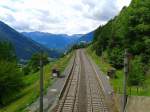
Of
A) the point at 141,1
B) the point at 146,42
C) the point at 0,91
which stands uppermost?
the point at 141,1

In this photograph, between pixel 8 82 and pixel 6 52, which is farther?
pixel 6 52

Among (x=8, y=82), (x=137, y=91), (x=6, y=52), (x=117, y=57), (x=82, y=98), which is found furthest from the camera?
(x=6, y=52)

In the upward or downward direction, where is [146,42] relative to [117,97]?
upward

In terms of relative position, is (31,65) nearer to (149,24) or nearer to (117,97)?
(149,24)

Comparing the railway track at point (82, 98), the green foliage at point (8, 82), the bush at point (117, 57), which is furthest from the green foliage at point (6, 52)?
the railway track at point (82, 98)

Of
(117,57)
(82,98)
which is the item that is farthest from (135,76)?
(117,57)

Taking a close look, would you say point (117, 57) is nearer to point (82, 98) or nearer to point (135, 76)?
point (135, 76)

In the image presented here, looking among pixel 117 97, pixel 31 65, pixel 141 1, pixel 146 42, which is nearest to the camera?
pixel 117 97

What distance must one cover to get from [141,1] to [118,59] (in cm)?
1506

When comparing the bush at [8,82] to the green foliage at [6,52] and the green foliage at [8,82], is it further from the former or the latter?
the green foliage at [6,52]

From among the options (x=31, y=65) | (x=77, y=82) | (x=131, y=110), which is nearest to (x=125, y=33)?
(x=77, y=82)

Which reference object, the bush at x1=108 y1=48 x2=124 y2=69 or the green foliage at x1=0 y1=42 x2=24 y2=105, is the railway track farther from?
the bush at x1=108 y1=48 x2=124 y2=69

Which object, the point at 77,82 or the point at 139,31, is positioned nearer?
the point at 77,82

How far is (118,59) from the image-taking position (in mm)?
87938
